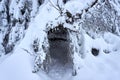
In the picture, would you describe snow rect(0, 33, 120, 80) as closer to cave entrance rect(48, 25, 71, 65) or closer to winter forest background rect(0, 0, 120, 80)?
winter forest background rect(0, 0, 120, 80)

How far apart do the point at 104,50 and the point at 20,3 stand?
58.2 inches

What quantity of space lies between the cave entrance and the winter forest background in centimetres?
4

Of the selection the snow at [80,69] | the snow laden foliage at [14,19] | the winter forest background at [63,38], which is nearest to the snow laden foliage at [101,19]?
the winter forest background at [63,38]

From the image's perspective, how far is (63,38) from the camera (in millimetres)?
4227

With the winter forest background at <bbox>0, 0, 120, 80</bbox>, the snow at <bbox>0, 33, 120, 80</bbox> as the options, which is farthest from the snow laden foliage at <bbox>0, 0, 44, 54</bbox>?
the snow at <bbox>0, 33, 120, 80</bbox>

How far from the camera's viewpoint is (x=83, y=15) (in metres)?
4.22

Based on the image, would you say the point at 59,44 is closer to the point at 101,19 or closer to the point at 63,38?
the point at 63,38

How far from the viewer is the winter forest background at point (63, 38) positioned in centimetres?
385

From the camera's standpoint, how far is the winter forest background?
152 inches

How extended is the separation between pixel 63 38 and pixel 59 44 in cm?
14

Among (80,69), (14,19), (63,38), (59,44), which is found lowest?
(80,69)

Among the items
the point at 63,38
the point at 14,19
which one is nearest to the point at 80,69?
the point at 63,38

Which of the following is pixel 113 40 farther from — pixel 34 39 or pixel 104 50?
pixel 34 39

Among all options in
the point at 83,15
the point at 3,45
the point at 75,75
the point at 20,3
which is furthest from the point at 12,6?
the point at 75,75
